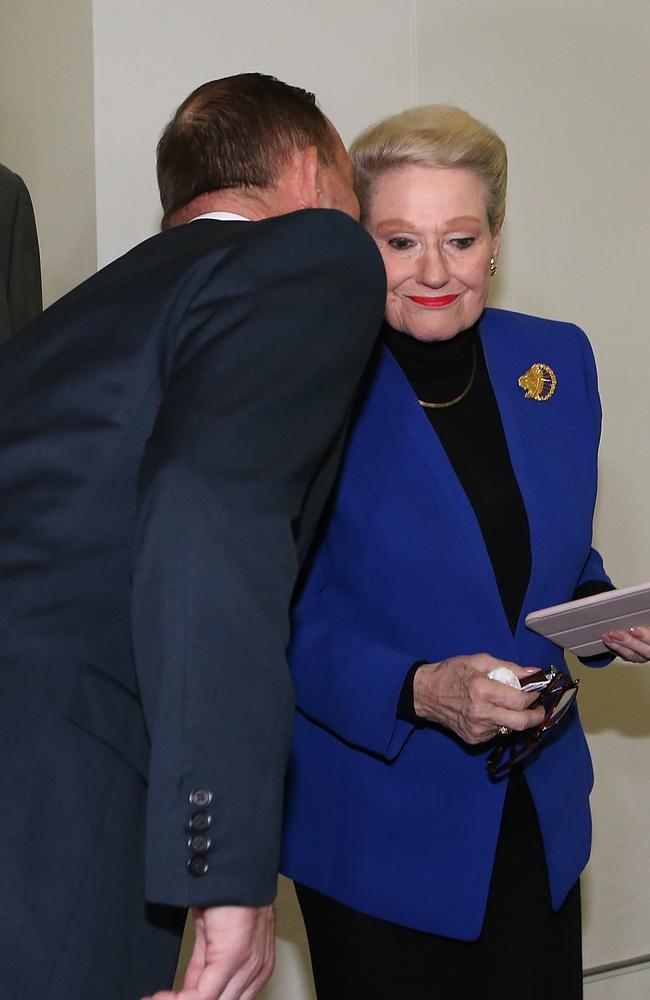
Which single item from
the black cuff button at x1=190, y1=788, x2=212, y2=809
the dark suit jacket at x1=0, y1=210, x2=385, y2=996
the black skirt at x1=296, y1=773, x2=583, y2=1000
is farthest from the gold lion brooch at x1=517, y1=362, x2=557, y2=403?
the black cuff button at x1=190, y1=788, x2=212, y2=809

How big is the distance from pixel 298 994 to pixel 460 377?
1.59m

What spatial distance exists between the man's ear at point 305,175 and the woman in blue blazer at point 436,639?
54 centimetres

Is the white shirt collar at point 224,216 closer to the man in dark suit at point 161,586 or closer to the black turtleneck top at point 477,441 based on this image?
the man in dark suit at point 161,586

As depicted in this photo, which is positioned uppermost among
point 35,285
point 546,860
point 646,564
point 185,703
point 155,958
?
point 185,703

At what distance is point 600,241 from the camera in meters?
3.20

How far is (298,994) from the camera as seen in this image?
2.94m

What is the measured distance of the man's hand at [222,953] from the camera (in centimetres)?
107

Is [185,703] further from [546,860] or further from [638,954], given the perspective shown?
[638,954]

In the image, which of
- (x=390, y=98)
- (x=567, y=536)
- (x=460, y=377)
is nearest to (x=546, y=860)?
(x=567, y=536)

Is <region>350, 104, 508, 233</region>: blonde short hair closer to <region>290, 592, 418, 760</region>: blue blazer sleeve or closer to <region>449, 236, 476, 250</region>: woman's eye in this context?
<region>449, 236, 476, 250</region>: woman's eye

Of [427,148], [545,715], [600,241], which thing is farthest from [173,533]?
[600,241]

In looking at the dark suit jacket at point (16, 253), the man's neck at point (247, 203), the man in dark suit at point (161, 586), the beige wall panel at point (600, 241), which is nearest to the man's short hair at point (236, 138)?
the man's neck at point (247, 203)

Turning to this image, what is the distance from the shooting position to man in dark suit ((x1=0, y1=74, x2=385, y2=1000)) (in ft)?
3.55

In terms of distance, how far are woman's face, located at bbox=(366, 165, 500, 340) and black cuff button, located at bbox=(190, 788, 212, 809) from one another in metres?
1.11
